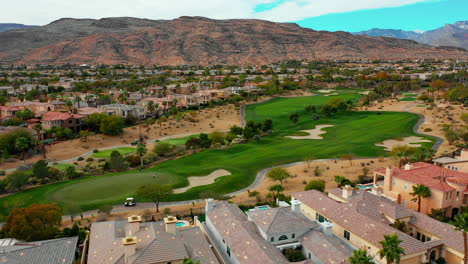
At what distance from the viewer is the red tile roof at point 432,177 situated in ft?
120

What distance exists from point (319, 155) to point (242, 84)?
96171 millimetres

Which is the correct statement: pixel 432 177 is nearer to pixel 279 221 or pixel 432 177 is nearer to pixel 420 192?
pixel 420 192

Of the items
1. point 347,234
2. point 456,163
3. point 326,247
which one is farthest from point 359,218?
point 456,163

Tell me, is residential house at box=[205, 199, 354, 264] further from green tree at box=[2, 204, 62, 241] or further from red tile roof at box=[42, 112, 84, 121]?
red tile roof at box=[42, 112, 84, 121]

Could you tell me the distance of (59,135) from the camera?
78125mm

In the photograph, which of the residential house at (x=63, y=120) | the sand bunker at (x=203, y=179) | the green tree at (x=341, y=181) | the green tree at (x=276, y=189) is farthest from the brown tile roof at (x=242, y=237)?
the residential house at (x=63, y=120)

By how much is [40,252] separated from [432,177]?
37.3m

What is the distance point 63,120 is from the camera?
84438 mm

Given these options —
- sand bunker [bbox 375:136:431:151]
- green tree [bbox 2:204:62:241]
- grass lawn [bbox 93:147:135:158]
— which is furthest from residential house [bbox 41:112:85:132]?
sand bunker [bbox 375:136:431:151]

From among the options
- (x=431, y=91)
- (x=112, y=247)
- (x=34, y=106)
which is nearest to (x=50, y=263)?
(x=112, y=247)

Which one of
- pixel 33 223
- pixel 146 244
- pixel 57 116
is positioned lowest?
pixel 33 223

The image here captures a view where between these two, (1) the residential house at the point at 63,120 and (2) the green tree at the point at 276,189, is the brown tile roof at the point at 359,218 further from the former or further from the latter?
(1) the residential house at the point at 63,120

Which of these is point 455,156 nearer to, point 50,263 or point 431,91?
point 50,263

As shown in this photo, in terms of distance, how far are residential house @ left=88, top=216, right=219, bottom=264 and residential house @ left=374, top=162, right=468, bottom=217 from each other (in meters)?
23.0
